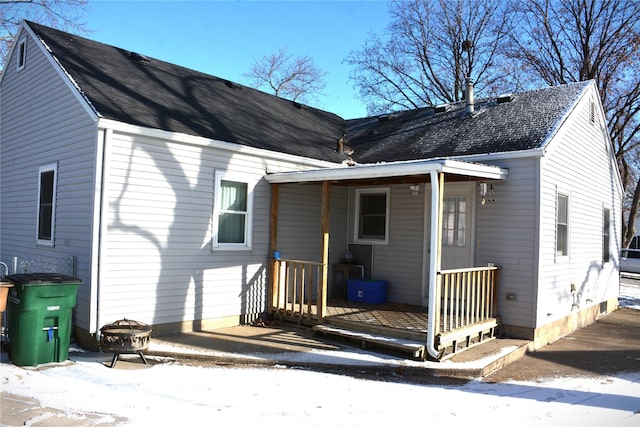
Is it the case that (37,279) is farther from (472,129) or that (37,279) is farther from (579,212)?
(579,212)

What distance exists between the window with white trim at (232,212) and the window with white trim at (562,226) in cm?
544

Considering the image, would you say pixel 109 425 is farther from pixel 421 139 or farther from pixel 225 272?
pixel 421 139

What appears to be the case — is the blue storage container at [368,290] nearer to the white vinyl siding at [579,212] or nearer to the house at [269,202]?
the house at [269,202]

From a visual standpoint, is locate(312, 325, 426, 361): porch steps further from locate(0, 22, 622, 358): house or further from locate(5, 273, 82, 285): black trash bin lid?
locate(5, 273, 82, 285): black trash bin lid

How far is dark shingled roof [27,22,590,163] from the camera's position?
7773mm

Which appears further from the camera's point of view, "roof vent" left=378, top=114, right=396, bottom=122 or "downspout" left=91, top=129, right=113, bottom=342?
"roof vent" left=378, top=114, right=396, bottom=122

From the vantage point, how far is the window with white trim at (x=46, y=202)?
7828 millimetres

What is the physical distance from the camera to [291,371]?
6.12 meters

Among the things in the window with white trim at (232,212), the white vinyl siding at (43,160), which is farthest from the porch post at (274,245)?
the white vinyl siding at (43,160)

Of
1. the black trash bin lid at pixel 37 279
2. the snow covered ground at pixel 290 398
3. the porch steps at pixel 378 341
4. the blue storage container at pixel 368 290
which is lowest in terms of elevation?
the snow covered ground at pixel 290 398

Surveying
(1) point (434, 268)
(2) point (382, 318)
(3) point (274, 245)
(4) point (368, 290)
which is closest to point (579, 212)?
(4) point (368, 290)

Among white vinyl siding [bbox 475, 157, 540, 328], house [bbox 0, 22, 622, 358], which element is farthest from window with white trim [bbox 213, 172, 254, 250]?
white vinyl siding [bbox 475, 157, 540, 328]

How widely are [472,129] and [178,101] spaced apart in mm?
5585

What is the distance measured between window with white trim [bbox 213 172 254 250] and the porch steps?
1948 millimetres
